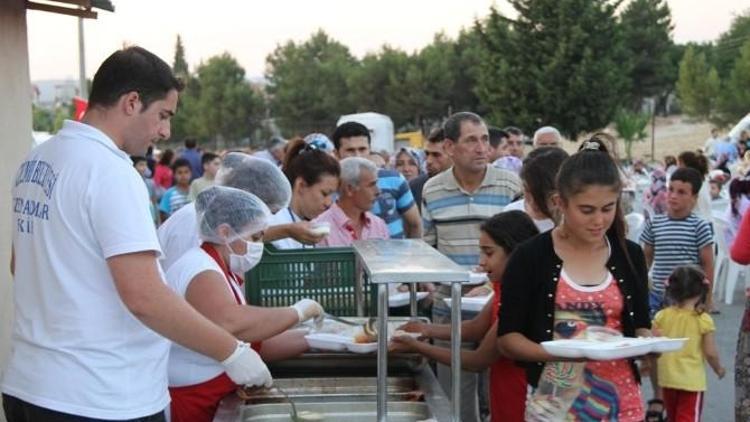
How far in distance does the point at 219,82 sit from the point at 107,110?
60.5 m

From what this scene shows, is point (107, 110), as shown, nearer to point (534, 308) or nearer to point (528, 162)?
point (534, 308)

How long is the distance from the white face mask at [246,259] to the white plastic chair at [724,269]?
319 inches

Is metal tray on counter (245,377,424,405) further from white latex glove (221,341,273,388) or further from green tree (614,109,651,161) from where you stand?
green tree (614,109,651,161)

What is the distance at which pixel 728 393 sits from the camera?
23.2 feet

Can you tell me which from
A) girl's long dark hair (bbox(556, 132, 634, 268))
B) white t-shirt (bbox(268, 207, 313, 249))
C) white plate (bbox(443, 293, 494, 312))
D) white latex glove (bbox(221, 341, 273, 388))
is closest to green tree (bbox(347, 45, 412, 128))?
white t-shirt (bbox(268, 207, 313, 249))

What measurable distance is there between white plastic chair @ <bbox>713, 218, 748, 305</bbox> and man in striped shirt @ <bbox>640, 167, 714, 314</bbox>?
3793 millimetres

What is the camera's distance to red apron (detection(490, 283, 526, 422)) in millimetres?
3773

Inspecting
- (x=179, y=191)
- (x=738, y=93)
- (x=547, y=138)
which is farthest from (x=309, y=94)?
(x=547, y=138)

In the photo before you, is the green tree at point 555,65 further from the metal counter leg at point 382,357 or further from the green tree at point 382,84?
the metal counter leg at point 382,357

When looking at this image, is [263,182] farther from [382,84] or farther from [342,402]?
[382,84]

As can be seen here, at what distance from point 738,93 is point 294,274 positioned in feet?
154

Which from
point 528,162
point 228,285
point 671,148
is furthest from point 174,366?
point 671,148

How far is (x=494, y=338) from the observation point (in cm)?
360

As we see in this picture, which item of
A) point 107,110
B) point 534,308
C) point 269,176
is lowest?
point 534,308
